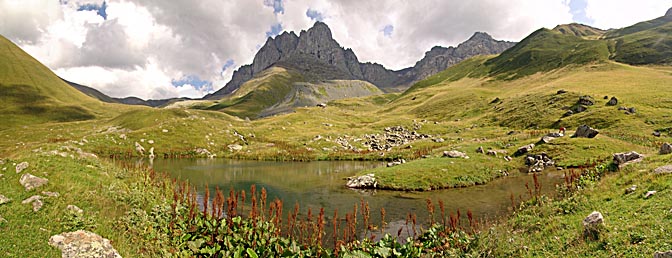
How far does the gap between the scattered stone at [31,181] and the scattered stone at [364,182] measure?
82.2 ft

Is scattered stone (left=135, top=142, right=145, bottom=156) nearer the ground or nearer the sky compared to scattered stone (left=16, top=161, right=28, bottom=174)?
nearer the ground

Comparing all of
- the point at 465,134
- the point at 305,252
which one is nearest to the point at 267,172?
the point at 305,252

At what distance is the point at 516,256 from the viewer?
11.1 meters

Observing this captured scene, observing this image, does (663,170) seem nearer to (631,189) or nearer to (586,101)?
(631,189)

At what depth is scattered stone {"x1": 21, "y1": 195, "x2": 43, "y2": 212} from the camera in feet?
39.6

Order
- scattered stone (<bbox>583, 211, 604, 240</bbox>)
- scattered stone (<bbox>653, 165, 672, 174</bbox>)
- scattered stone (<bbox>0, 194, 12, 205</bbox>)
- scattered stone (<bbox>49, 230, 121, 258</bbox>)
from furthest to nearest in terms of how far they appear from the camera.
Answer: scattered stone (<bbox>653, 165, 672, 174</bbox>) < scattered stone (<bbox>0, 194, 12, 205</bbox>) < scattered stone (<bbox>583, 211, 604, 240</bbox>) < scattered stone (<bbox>49, 230, 121, 258</bbox>)

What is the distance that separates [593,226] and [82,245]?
1706cm

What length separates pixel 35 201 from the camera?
492 inches

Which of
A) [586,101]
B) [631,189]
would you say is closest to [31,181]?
[631,189]

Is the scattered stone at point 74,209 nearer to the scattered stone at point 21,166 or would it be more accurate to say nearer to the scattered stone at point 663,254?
the scattered stone at point 21,166

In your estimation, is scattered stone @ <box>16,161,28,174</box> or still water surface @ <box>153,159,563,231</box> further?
still water surface @ <box>153,159,563,231</box>

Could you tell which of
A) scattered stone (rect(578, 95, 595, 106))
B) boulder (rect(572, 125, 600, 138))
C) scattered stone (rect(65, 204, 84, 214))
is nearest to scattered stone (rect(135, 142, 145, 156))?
scattered stone (rect(65, 204, 84, 214))

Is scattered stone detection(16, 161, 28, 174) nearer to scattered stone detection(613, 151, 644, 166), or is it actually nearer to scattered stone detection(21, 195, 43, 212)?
scattered stone detection(21, 195, 43, 212)

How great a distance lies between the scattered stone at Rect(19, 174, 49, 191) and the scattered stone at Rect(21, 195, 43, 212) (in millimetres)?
1673
